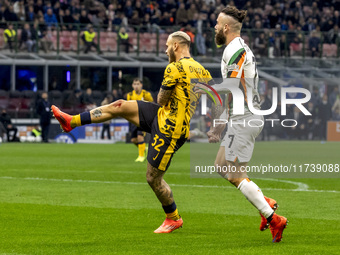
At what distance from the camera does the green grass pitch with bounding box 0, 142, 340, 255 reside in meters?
8.02

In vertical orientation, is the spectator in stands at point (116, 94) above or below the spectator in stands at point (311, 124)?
above

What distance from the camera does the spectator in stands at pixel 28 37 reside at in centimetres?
3509

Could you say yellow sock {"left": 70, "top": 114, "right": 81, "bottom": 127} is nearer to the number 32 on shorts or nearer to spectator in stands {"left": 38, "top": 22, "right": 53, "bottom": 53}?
the number 32 on shorts

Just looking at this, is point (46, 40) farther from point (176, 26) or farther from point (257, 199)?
point (257, 199)

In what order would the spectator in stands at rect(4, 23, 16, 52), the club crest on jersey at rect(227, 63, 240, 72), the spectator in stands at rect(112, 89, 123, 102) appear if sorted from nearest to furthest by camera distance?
the club crest on jersey at rect(227, 63, 240, 72)
the spectator in stands at rect(4, 23, 16, 52)
the spectator in stands at rect(112, 89, 123, 102)

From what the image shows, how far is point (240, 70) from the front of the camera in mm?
7879

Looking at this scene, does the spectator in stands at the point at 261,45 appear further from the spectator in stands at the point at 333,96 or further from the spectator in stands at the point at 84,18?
the spectator in stands at the point at 84,18

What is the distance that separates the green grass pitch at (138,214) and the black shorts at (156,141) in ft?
2.64

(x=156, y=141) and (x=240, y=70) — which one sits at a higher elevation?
(x=240, y=70)

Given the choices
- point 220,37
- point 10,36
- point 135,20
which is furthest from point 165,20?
point 220,37

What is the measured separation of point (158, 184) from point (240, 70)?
5.72 feet

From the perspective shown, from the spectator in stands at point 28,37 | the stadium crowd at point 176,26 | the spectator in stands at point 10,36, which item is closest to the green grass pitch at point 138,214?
the spectator in stands at point 10,36

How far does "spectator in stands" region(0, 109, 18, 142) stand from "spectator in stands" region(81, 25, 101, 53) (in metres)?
5.89

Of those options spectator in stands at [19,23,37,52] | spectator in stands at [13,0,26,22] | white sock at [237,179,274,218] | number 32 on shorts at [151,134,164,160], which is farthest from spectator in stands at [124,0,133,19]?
white sock at [237,179,274,218]
